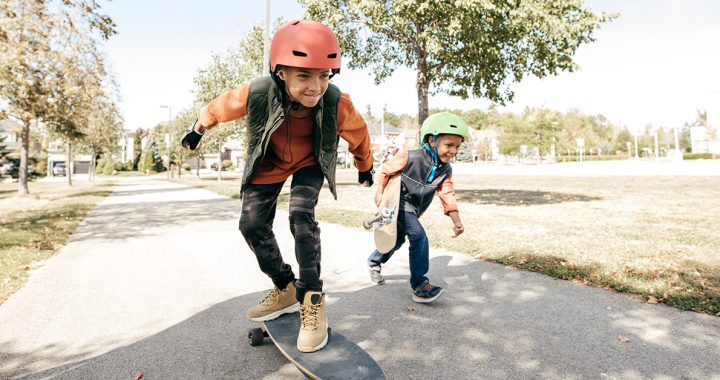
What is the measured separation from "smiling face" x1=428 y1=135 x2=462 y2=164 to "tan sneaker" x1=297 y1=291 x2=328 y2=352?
1.82 m

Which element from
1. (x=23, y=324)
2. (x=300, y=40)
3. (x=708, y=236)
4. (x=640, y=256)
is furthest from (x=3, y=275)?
(x=708, y=236)

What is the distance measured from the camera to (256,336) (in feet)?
9.18

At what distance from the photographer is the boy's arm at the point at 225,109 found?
2721 millimetres

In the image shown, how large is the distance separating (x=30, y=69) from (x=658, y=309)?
16.8m

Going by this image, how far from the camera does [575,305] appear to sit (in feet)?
11.7

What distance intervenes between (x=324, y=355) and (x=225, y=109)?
1.68m

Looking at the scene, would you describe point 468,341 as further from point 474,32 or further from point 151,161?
point 151,161

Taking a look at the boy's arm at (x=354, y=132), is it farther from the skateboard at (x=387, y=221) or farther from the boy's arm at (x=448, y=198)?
the boy's arm at (x=448, y=198)

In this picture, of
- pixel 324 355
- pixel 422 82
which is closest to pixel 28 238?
pixel 324 355

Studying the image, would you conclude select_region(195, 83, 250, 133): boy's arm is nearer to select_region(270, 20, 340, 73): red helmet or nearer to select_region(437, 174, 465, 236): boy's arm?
select_region(270, 20, 340, 73): red helmet

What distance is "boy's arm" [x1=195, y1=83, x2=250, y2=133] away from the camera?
2721mm

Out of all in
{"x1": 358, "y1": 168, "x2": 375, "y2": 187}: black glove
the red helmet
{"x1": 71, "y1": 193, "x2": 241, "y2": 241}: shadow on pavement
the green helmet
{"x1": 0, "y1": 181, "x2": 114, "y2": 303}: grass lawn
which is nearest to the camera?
the red helmet

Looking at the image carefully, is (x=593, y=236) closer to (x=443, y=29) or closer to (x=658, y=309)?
(x=658, y=309)

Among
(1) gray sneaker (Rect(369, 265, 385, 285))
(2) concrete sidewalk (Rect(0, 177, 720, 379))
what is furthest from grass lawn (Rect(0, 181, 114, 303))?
(1) gray sneaker (Rect(369, 265, 385, 285))
